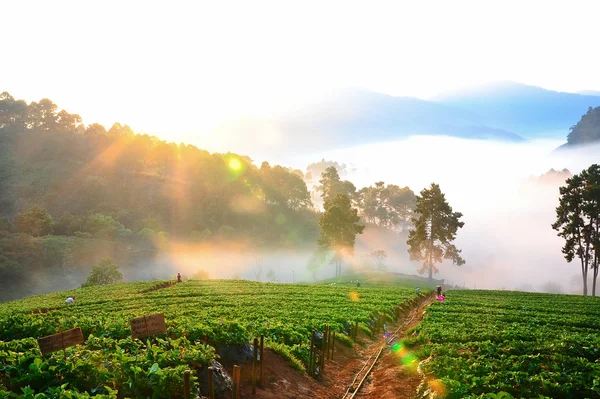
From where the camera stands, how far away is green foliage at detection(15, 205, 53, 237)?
95625mm

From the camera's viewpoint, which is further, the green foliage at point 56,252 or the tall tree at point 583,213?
the green foliage at point 56,252

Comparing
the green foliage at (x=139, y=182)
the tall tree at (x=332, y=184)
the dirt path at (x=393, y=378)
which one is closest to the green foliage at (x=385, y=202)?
the tall tree at (x=332, y=184)

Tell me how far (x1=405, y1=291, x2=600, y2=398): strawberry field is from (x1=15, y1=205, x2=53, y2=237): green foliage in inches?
3952

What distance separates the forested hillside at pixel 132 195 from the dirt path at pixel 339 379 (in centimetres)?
8935

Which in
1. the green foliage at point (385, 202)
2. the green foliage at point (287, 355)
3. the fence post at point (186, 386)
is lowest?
the green foliage at point (287, 355)

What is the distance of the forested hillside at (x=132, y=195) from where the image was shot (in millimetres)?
105938

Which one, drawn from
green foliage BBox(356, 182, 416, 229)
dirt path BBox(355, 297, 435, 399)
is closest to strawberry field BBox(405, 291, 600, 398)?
dirt path BBox(355, 297, 435, 399)

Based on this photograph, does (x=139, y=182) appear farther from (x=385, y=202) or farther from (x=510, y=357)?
(x=510, y=357)

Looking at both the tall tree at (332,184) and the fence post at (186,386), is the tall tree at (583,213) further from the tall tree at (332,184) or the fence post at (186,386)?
the tall tree at (332,184)

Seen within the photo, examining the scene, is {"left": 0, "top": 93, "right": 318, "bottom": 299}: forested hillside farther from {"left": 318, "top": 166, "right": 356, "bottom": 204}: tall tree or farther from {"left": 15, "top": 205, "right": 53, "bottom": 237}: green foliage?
{"left": 318, "top": 166, "right": 356, "bottom": 204}: tall tree

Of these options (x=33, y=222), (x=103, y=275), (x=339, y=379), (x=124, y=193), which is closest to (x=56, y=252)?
(x=33, y=222)

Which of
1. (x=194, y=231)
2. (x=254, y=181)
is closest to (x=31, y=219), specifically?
(x=194, y=231)

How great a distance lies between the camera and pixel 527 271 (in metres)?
143

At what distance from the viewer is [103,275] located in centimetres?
6988
